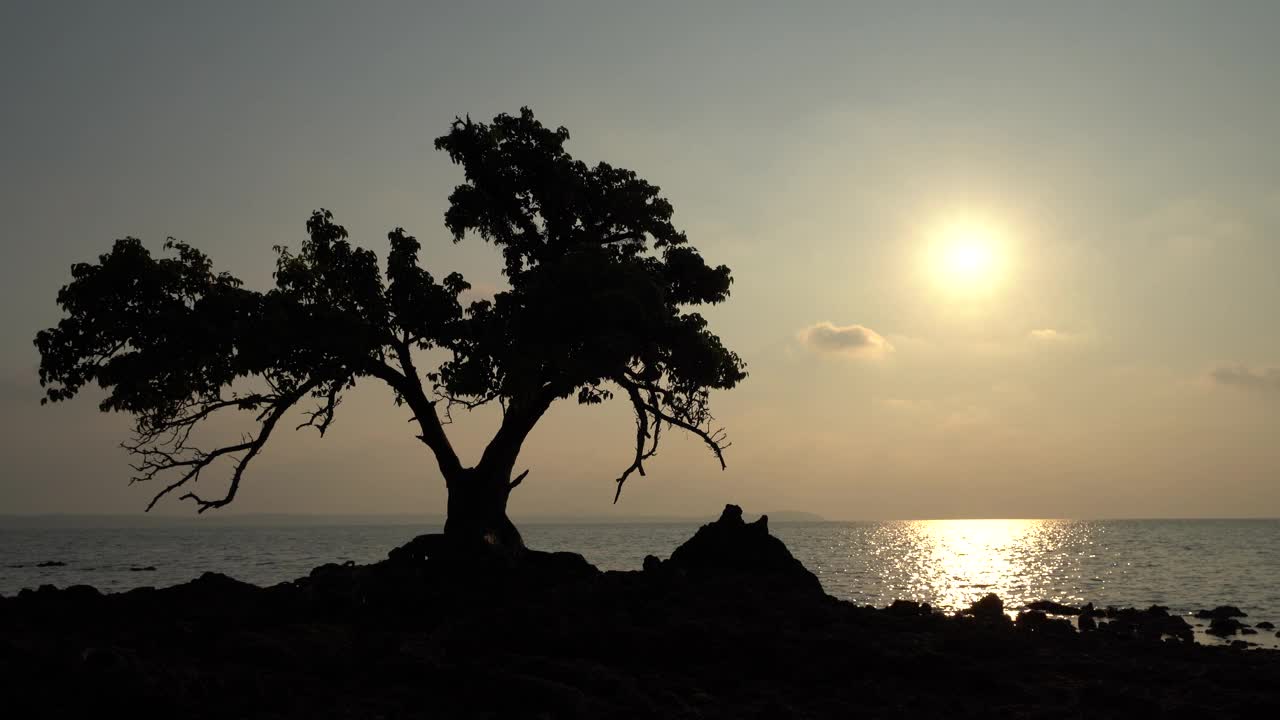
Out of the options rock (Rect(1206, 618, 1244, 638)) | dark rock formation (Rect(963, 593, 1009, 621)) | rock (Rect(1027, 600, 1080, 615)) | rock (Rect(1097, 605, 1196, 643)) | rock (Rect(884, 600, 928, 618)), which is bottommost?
rock (Rect(1027, 600, 1080, 615))

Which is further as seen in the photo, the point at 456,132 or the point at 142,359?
the point at 456,132

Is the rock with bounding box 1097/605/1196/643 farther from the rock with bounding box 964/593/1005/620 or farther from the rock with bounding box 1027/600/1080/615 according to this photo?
the rock with bounding box 964/593/1005/620

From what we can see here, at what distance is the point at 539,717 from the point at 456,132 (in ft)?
67.7

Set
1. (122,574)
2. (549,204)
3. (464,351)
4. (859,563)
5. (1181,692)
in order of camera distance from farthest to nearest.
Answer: (859,563)
(122,574)
(549,204)
(464,351)
(1181,692)

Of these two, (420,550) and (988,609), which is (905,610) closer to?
(988,609)

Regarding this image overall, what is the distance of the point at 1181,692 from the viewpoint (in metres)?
19.2

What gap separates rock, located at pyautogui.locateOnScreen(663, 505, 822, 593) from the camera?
29.5 m

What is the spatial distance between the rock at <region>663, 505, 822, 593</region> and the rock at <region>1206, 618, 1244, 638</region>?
19.1m

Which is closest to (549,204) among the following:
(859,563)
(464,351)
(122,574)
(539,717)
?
(464,351)

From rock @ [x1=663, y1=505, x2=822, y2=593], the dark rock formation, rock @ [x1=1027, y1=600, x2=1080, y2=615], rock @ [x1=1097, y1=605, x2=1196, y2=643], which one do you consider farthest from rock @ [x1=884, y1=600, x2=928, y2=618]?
rock @ [x1=1027, y1=600, x2=1080, y2=615]

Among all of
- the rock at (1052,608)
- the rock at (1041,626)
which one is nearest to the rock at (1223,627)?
the rock at (1052,608)

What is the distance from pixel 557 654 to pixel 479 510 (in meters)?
8.21

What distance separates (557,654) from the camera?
2014cm

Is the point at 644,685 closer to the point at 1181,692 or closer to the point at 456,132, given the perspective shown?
the point at 1181,692
